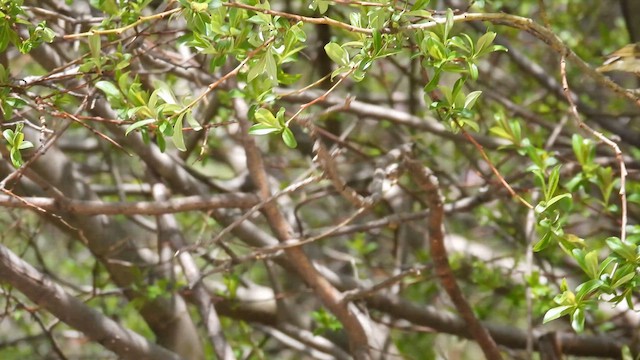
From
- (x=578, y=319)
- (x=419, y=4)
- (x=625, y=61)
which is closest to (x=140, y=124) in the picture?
(x=419, y=4)

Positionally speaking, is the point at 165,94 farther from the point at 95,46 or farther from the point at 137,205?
the point at 137,205

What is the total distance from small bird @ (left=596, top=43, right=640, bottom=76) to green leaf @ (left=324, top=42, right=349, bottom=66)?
0.75 m

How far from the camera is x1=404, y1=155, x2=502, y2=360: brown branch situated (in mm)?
2309

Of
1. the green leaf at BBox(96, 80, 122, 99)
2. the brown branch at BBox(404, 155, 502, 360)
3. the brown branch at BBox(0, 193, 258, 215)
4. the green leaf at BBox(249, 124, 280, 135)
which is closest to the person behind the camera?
the green leaf at BBox(249, 124, 280, 135)

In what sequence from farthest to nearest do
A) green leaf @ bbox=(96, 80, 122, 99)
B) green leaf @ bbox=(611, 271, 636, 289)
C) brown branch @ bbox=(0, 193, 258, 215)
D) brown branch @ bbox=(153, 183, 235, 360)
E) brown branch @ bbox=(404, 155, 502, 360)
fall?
brown branch @ bbox=(153, 183, 235, 360) → brown branch @ bbox=(404, 155, 502, 360) → brown branch @ bbox=(0, 193, 258, 215) → green leaf @ bbox=(96, 80, 122, 99) → green leaf @ bbox=(611, 271, 636, 289)

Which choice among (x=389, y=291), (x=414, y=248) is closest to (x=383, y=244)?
(x=414, y=248)

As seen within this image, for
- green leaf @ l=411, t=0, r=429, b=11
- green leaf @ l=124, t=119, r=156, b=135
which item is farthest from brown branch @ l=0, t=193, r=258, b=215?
green leaf @ l=411, t=0, r=429, b=11

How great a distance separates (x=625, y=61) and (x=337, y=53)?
0.90 metres

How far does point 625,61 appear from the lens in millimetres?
2219

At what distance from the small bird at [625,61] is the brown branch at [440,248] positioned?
0.50 metres

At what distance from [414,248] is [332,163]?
1808mm

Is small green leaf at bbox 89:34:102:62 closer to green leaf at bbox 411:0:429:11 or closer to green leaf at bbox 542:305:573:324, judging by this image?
green leaf at bbox 411:0:429:11

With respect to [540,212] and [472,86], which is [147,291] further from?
[472,86]

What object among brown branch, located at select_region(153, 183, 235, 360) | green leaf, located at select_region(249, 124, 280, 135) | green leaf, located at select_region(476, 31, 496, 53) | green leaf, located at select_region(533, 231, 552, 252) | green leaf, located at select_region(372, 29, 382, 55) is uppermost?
green leaf, located at select_region(372, 29, 382, 55)
